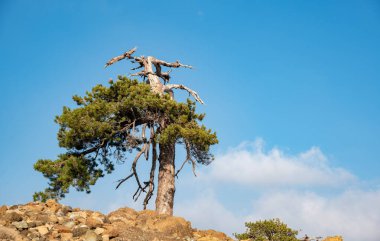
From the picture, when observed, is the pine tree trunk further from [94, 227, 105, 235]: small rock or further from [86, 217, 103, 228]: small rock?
[94, 227, 105, 235]: small rock

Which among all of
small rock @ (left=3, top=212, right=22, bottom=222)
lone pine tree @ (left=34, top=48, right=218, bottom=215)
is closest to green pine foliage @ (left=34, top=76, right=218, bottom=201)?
lone pine tree @ (left=34, top=48, right=218, bottom=215)

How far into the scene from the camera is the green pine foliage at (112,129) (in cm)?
1834

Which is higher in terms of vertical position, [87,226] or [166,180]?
[166,180]

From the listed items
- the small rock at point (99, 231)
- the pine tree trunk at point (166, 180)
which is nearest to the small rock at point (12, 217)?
the small rock at point (99, 231)

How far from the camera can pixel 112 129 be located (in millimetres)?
18953

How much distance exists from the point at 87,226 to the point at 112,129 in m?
7.11

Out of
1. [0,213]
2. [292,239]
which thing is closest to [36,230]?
[0,213]

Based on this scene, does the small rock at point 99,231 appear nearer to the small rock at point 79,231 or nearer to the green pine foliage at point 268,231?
the small rock at point 79,231

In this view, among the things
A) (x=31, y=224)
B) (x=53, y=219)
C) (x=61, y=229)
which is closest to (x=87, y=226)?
(x=61, y=229)

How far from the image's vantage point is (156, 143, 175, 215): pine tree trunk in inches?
709

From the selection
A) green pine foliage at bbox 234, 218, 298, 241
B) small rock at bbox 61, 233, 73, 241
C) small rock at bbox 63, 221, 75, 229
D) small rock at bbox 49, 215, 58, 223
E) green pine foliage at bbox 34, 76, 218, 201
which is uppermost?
green pine foliage at bbox 34, 76, 218, 201

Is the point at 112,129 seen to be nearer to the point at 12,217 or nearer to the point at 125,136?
the point at 125,136

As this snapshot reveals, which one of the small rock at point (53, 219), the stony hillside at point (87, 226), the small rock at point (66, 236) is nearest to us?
Result: the small rock at point (66, 236)

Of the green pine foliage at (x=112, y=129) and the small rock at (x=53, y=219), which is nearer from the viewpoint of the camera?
the small rock at (x=53, y=219)
